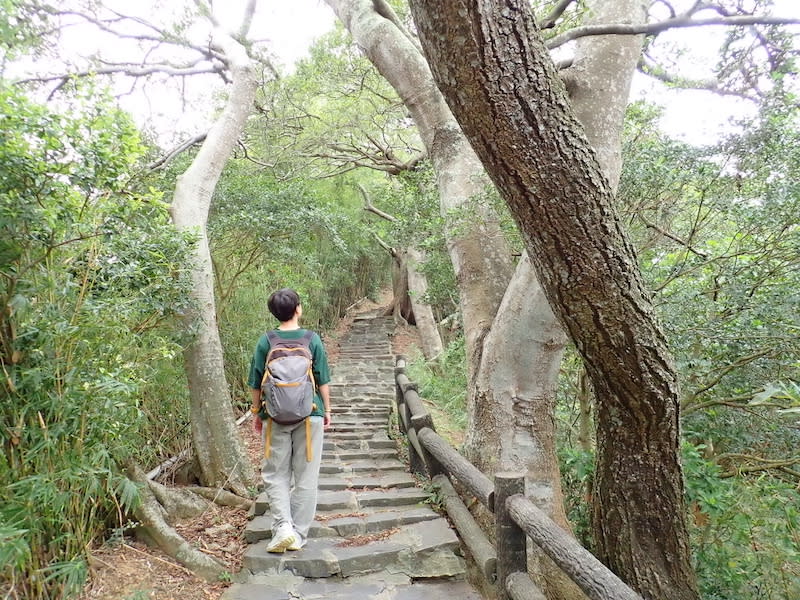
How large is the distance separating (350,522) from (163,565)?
121cm

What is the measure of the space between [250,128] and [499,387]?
734 centimetres

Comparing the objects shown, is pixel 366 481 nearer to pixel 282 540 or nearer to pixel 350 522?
pixel 350 522

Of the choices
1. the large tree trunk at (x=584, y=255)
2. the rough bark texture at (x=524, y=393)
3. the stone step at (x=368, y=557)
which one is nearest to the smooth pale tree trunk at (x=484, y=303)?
the rough bark texture at (x=524, y=393)

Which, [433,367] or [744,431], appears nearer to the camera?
[744,431]

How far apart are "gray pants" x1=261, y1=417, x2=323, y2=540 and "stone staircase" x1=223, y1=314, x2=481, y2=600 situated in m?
0.22

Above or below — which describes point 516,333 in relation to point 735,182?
below

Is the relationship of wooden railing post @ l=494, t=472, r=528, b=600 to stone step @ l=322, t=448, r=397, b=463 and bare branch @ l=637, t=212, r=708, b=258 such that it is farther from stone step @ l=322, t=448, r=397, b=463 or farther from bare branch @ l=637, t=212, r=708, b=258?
stone step @ l=322, t=448, r=397, b=463

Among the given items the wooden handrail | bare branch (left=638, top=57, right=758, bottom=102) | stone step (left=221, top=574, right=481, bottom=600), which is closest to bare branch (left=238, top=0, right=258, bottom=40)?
bare branch (left=638, top=57, right=758, bottom=102)

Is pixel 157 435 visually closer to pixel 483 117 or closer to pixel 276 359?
pixel 276 359

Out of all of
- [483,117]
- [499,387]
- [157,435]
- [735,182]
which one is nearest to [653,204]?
[735,182]

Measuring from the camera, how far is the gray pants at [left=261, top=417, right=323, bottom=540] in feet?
9.82

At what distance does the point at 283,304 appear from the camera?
2.95 metres

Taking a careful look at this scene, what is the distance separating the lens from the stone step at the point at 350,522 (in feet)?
10.6

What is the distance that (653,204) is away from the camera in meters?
4.08
